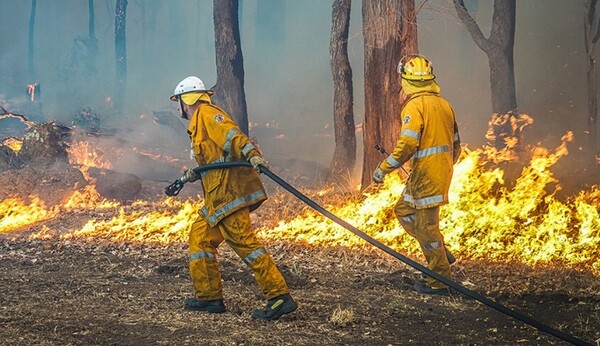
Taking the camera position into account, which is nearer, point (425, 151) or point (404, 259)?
point (404, 259)

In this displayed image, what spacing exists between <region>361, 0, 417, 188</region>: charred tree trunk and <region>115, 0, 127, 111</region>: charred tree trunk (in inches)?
1003

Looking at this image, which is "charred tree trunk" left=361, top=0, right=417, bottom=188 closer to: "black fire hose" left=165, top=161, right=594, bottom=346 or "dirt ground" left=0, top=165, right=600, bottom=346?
"dirt ground" left=0, top=165, right=600, bottom=346

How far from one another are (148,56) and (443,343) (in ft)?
162

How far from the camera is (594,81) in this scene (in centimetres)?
1623

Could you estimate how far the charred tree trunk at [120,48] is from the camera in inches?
1337

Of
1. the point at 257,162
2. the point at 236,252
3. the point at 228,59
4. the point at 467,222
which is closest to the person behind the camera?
the point at 257,162

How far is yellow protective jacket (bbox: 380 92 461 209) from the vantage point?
674cm

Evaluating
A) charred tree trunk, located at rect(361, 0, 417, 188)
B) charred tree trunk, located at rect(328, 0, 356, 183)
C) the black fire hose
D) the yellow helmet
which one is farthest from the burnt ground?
charred tree trunk, located at rect(328, 0, 356, 183)

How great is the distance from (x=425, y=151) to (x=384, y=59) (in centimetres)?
368

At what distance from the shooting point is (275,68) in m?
41.5

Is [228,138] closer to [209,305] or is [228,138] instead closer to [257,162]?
[257,162]

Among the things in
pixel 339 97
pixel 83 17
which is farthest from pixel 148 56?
pixel 339 97

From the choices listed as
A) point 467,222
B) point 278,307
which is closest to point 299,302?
point 278,307

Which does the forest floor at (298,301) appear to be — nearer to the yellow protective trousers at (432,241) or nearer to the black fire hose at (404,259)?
the yellow protective trousers at (432,241)
